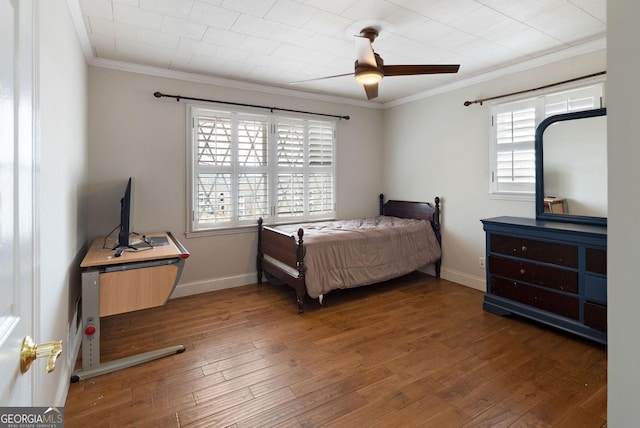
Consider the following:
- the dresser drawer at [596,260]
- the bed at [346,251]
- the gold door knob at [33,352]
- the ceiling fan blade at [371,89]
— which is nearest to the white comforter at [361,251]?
the bed at [346,251]

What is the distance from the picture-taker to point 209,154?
3.82 m

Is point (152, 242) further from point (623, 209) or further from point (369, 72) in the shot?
point (623, 209)

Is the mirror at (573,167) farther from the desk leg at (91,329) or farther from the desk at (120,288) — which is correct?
the desk leg at (91,329)

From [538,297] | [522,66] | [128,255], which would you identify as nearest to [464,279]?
[538,297]

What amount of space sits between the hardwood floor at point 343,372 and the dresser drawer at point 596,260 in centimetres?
60

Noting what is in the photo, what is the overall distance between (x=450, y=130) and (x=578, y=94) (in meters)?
1.32

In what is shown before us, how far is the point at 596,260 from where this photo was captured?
2.47 meters

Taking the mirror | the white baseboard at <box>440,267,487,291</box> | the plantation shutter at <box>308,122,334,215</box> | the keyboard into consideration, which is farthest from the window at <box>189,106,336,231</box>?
the mirror

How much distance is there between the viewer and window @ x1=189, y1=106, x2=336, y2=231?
379 centimetres

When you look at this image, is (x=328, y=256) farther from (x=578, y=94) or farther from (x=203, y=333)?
(x=578, y=94)

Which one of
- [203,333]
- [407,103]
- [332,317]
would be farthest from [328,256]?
[407,103]

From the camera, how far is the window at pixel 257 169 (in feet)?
12.5

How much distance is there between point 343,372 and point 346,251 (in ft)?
4.76

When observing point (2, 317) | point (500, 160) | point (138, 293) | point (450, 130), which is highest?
point (450, 130)
